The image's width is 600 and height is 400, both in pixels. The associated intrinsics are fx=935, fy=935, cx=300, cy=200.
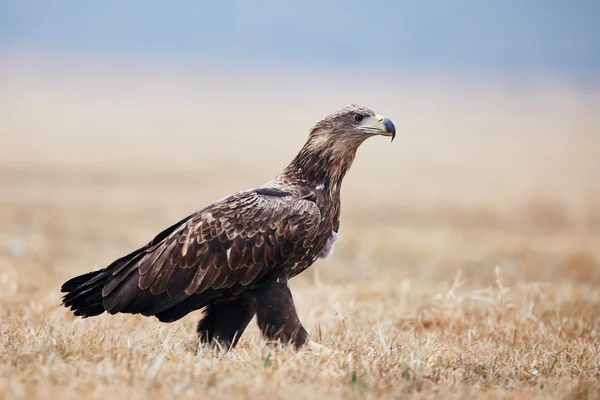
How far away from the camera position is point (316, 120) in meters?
84.6

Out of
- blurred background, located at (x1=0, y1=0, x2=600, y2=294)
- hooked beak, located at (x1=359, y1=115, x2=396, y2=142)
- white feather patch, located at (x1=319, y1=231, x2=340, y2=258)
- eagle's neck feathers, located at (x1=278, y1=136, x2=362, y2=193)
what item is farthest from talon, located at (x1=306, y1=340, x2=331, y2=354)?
blurred background, located at (x1=0, y1=0, x2=600, y2=294)

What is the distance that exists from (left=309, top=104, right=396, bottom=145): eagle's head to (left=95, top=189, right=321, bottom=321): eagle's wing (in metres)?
0.77

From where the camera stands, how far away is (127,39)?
15375cm

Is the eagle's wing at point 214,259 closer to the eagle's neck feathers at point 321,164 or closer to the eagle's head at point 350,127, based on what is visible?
the eagle's neck feathers at point 321,164

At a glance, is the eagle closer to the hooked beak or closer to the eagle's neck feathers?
the eagle's neck feathers

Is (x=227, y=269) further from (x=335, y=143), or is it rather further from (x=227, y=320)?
→ (x=335, y=143)

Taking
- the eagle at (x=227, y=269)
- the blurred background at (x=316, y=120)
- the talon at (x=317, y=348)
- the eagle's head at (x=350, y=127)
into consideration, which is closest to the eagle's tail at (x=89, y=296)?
the eagle at (x=227, y=269)

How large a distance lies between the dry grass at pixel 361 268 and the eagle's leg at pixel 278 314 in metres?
0.17

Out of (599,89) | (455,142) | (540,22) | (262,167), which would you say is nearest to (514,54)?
(540,22)

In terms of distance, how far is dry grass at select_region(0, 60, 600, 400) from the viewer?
5.17m

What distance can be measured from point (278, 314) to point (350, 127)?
1.65 metres

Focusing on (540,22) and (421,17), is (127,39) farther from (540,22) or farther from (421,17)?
(540,22)

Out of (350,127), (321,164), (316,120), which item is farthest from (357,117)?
(316,120)

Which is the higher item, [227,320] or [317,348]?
[227,320]
